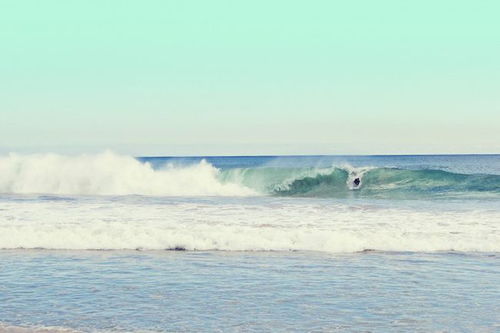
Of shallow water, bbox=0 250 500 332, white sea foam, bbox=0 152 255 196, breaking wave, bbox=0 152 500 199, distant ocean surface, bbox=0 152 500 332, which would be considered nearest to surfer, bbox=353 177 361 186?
breaking wave, bbox=0 152 500 199

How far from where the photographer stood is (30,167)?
95.6 ft

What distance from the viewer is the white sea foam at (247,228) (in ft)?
39.7

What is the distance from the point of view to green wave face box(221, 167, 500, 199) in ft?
88.5

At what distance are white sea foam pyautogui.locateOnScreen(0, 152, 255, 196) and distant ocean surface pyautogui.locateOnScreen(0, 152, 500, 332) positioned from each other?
6484 mm

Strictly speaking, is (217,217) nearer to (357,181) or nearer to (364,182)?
(364,182)

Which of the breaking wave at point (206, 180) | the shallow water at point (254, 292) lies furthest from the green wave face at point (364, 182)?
the shallow water at point (254, 292)

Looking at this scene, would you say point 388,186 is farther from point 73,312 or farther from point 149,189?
point 73,312

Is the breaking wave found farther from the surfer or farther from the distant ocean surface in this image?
the distant ocean surface

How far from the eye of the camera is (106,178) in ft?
88.8

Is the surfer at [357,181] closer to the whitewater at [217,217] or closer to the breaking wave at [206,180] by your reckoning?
the breaking wave at [206,180]

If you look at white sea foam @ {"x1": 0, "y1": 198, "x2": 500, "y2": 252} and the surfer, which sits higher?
the surfer

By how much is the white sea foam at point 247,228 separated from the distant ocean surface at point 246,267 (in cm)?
4

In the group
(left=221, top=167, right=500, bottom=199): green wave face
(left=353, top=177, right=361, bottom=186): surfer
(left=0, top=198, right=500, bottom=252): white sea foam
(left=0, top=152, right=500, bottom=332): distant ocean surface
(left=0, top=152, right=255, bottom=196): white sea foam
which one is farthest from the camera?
(left=353, top=177, right=361, bottom=186): surfer

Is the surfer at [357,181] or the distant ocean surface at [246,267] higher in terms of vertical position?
the surfer at [357,181]
